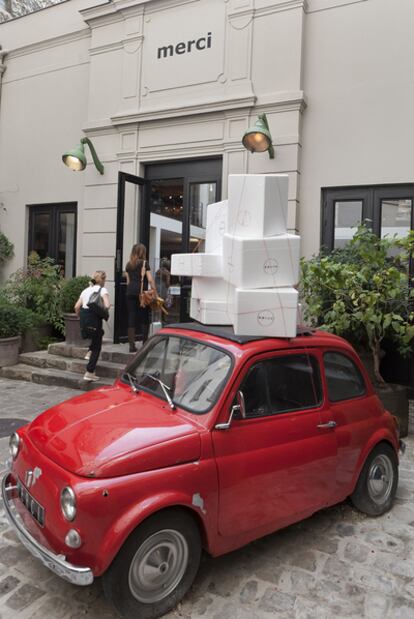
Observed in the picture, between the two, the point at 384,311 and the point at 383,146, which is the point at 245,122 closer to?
the point at 383,146

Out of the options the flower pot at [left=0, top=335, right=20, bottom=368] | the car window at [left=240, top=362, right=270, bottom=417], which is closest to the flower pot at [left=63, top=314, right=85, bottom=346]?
the flower pot at [left=0, top=335, right=20, bottom=368]

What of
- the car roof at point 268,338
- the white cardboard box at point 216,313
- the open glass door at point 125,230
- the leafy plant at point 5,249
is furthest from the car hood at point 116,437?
the leafy plant at point 5,249

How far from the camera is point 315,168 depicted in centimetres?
761

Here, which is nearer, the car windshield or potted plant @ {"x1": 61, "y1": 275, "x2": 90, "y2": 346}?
the car windshield

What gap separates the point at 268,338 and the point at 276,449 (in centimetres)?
77

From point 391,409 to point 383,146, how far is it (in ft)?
13.6

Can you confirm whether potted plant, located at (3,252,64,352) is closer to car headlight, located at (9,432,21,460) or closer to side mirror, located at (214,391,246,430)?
car headlight, located at (9,432,21,460)

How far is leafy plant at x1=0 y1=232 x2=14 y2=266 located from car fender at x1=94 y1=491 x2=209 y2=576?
383 inches

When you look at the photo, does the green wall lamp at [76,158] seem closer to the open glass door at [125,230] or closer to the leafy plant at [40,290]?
the open glass door at [125,230]

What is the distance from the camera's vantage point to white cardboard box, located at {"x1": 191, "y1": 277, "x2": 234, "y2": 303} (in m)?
3.61

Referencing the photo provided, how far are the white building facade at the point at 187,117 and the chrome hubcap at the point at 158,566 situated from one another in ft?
19.5

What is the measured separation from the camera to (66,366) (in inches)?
317

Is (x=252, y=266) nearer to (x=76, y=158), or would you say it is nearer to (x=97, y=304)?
(x=97, y=304)

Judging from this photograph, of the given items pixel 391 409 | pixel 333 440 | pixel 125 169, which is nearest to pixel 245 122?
pixel 125 169
